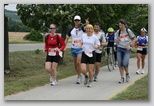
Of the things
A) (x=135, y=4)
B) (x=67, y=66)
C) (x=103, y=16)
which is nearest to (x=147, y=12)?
(x=135, y=4)

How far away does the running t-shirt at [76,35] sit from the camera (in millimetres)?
9195

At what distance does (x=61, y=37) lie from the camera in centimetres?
899

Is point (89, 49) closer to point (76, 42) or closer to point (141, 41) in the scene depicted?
point (76, 42)

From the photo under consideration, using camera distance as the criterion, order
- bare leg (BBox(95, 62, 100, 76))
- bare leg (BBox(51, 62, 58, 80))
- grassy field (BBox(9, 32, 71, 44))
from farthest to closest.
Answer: bare leg (BBox(95, 62, 100, 76)), bare leg (BBox(51, 62, 58, 80)), grassy field (BBox(9, 32, 71, 44))

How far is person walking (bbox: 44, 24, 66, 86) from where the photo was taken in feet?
29.3

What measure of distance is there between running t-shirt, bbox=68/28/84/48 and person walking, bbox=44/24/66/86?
33cm

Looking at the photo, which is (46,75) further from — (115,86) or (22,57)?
(115,86)

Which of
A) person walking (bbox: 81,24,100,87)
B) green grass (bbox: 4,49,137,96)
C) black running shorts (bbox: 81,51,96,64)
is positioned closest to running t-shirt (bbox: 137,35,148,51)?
person walking (bbox: 81,24,100,87)

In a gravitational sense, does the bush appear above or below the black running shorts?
above

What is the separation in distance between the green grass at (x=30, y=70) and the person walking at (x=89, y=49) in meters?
0.42

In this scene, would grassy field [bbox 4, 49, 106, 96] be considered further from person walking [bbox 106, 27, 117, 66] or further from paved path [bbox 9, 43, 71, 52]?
person walking [bbox 106, 27, 117, 66]

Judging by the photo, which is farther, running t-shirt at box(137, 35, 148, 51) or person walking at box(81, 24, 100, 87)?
person walking at box(81, 24, 100, 87)

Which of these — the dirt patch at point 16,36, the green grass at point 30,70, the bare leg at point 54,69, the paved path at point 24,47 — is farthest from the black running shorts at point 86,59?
the dirt patch at point 16,36

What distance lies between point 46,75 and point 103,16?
1515 millimetres
